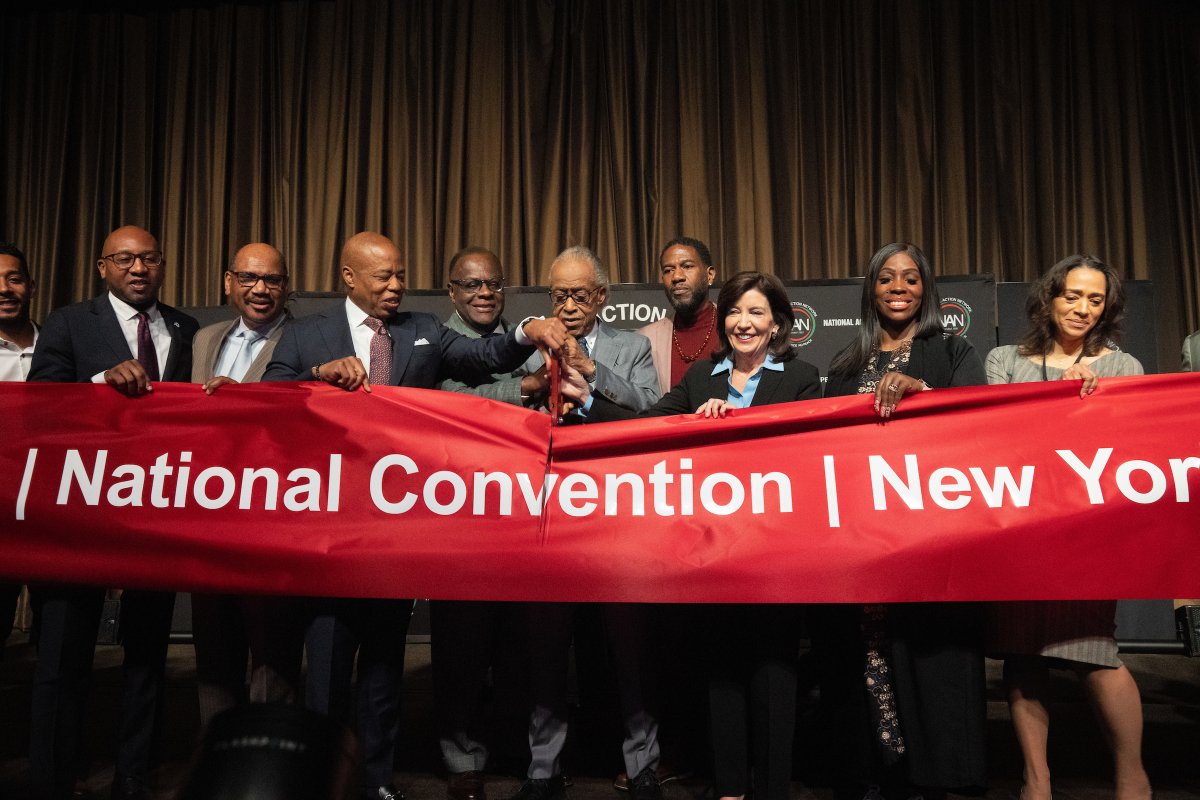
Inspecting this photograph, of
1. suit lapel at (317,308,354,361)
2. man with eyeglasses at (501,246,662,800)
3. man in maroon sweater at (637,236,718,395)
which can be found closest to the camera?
man with eyeglasses at (501,246,662,800)

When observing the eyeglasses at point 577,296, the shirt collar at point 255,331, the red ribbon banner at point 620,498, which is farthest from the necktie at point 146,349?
the eyeglasses at point 577,296

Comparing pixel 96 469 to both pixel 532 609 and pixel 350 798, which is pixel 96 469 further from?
pixel 350 798

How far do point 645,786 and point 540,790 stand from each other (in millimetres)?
327

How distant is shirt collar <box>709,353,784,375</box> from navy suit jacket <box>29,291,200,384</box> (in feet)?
6.42

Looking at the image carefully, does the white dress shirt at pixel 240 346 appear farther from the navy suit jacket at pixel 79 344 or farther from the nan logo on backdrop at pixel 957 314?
the nan logo on backdrop at pixel 957 314

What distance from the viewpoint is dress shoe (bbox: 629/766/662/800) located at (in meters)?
2.91

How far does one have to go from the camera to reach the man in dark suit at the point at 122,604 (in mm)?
2715

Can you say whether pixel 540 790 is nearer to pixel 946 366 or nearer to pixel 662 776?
pixel 662 776

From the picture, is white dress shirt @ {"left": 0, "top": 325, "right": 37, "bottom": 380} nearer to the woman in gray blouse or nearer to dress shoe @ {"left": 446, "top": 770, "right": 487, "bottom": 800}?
dress shoe @ {"left": 446, "top": 770, "right": 487, "bottom": 800}

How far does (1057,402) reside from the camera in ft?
8.82

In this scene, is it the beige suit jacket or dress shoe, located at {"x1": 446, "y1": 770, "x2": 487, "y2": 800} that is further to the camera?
the beige suit jacket

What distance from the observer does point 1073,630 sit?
2631mm

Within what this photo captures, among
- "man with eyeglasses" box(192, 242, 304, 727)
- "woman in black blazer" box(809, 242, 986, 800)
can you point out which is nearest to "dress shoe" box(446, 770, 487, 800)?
"man with eyeglasses" box(192, 242, 304, 727)

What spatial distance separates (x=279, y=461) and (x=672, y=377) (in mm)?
1894
